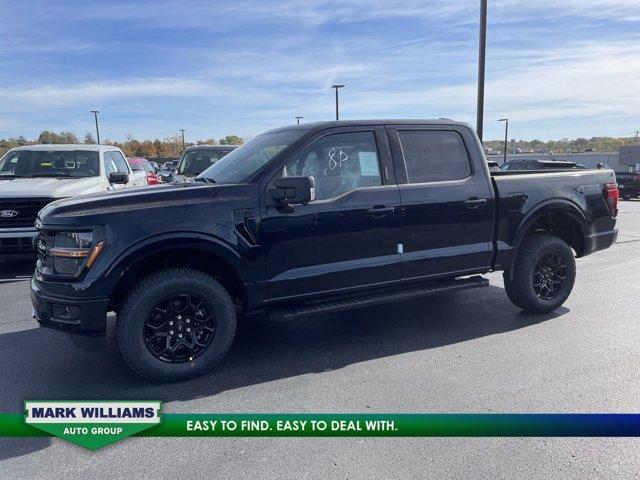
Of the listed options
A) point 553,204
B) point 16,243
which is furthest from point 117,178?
point 553,204

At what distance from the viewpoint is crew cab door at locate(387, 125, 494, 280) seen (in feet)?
14.8

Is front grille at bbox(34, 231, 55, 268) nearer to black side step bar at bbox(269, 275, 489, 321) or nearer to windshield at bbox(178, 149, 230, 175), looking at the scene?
black side step bar at bbox(269, 275, 489, 321)

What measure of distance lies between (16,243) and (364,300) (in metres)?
5.49

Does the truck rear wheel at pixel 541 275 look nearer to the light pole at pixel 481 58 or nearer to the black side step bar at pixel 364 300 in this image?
the black side step bar at pixel 364 300

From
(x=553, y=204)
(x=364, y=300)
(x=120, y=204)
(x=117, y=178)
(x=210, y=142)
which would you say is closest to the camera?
(x=120, y=204)

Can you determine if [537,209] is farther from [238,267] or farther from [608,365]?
[238,267]

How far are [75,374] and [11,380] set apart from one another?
45cm

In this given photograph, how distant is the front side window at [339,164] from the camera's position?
4215 millimetres

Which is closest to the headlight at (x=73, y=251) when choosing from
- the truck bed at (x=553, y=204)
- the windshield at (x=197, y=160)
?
the truck bed at (x=553, y=204)

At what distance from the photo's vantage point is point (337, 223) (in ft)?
13.7

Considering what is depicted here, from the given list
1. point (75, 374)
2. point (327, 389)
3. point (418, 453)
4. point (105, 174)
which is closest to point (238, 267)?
point (327, 389)

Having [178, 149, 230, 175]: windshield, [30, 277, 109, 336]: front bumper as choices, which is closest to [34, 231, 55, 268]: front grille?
[30, 277, 109, 336]: front bumper

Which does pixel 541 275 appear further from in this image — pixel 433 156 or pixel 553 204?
pixel 433 156

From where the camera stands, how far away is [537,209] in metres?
5.10
